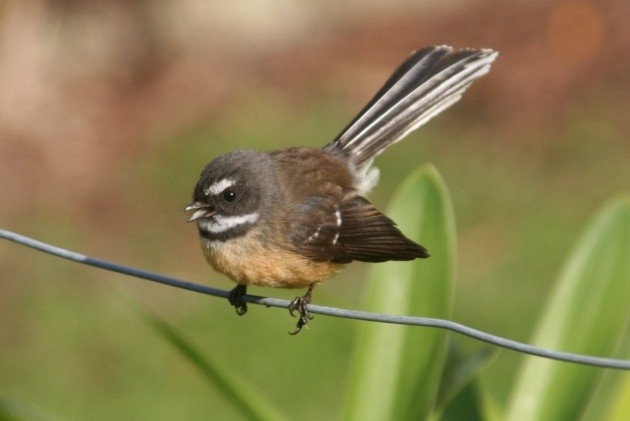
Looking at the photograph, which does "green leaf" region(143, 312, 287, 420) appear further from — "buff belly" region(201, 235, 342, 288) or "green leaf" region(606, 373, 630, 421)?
"green leaf" region(606, 373, 630, 421)

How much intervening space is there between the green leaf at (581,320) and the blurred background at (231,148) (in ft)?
7.86

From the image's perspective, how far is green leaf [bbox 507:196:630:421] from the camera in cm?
390

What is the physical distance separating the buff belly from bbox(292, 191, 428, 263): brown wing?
6 centimetres

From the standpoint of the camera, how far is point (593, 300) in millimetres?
4008

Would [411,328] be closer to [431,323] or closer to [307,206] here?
[307,206]

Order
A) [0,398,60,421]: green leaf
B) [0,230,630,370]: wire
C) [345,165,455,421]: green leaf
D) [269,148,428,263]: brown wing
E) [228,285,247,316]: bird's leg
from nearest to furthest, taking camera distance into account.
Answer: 1. [0,230,630,370]: wire
2. [0,398,60,421]: green leaf
3. [345,165,455,421]: green leaf
4. [269,148,428,263]: brown wing
5. [228,285,247,316]: bird's leg

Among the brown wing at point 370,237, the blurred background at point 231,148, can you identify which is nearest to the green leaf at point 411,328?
the brown wing at point 370,237

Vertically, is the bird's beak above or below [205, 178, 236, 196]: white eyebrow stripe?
below

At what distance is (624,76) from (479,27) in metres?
1.35

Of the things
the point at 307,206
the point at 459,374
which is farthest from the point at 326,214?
the point at 459,374

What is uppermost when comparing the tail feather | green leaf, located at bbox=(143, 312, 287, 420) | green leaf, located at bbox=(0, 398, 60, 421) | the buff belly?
the tail feather

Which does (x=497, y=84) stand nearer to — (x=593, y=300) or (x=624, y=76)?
(x=624, y=76)

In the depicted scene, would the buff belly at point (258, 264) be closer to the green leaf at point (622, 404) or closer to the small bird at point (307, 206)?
the small bird at point (307, 206)

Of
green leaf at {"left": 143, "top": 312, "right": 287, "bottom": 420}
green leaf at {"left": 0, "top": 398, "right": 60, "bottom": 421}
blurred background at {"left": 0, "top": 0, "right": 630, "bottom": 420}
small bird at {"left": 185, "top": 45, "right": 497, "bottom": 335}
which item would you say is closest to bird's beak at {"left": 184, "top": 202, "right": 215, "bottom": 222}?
small bird at {"left": 185, "top": 45, "right": 497, "bottom": 335}
